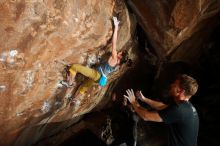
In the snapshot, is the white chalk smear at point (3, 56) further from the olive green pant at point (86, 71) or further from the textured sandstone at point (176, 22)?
the textured sandstone at point (176, 22)

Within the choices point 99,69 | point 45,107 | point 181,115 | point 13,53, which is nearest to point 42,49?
point 13,53

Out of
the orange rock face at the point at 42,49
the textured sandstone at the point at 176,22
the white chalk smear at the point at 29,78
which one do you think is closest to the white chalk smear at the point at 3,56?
the orange rock face at the point at 42,49

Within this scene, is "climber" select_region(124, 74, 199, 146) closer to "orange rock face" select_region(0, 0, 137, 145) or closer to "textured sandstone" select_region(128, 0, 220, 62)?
"textured sandstone" select_region(128, 0, 220, 62)

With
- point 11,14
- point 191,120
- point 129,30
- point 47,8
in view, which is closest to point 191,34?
point 129,30

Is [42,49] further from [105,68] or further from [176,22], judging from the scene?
[176,22]

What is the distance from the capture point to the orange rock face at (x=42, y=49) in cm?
423

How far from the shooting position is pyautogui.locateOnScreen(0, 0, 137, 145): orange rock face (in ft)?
13.9

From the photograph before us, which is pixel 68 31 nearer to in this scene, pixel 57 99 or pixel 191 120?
pixel 57 99

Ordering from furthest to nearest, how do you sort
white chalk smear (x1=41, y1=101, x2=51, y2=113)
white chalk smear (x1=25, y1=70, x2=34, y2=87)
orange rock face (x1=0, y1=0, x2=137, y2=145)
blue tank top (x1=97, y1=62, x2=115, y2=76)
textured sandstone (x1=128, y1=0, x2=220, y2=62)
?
white chalk smear (x1=41, y1=101, x2=51, y2=113)
blue tank top (x1=97, y1=62, x2=115, y2=76)
textured sandstone (x1=128, y1=0, x2=220, y2=62)
white chalk smear (x1=25, y1=70, x2=34, y2=87)
orange rock face (x1=0, y1=0, x2=137, y2=145)

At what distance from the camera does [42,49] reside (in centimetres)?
464

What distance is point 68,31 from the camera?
15.7 feet

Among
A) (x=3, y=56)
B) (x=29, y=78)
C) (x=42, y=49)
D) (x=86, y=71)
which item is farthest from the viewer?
(x=86, y=71)

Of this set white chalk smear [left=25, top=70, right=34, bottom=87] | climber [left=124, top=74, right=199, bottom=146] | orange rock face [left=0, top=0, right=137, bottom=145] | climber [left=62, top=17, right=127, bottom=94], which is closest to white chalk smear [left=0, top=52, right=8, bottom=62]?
orange rock face [left=0, top=0, right=137, bottom=145]

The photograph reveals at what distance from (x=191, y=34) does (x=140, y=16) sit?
1079 mm
